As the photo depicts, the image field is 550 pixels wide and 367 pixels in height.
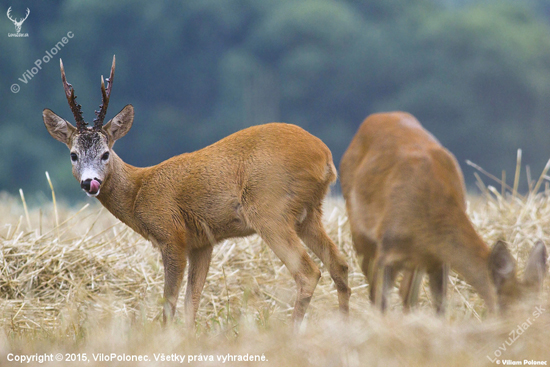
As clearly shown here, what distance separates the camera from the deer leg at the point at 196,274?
16.8 ft

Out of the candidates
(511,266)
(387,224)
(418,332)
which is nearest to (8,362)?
(418,332)

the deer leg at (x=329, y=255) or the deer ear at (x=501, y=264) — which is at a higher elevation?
the deer ear at (x=501, y=264)

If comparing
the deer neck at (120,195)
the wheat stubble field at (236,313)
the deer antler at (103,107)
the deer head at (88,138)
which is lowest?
the wheat stubble field at (236,313)

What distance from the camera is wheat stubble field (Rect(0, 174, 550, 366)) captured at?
3.26 metres

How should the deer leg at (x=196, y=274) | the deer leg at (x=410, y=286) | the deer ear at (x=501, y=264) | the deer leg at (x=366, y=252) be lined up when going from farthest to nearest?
the deer leg at (x=196, y=274) → the deer leg at (x=410, y=286) → the deer leg at (x=366, y=252) → the deer ear at (x=501, y=264)

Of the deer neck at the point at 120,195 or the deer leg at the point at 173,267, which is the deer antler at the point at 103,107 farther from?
the deer leg at the point at 173,267

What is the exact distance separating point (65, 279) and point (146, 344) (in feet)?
8.41

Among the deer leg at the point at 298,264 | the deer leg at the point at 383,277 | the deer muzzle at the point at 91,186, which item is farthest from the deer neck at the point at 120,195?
the deer leg at the point at 383,277

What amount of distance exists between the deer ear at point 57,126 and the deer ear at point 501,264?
3125 millimetres

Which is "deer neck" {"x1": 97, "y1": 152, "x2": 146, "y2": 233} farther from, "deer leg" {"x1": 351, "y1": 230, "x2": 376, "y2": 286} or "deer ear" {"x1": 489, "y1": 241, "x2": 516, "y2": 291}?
"deer ear" {"x1": 489, "y1": 241, "x2": 516, "y2": 291}

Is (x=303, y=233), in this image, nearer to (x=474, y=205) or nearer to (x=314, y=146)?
(x=314, y=146)

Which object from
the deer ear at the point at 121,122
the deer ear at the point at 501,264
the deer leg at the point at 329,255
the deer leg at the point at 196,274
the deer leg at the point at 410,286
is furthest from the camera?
the deer ear at the point at 121,122

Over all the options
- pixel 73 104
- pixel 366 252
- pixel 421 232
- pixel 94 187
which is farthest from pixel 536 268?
pixel 73 104

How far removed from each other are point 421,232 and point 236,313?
4.74 feet
